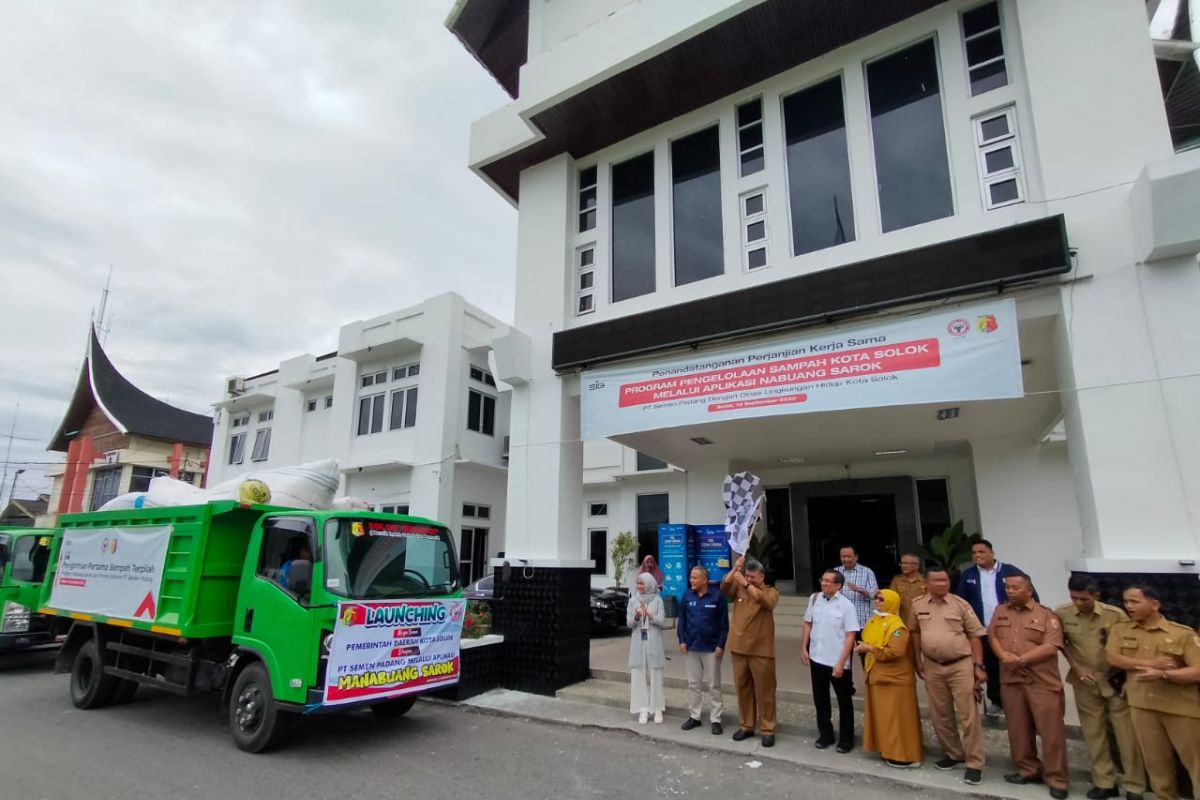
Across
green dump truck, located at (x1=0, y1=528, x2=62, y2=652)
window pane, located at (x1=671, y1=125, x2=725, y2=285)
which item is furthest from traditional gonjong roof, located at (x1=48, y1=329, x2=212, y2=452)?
window pane, located at (x1=671, y1=125, x2=725, y2=285)

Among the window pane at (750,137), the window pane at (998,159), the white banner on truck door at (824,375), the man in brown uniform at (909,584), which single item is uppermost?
the window pane at (750,137)

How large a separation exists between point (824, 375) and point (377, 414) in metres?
14.9

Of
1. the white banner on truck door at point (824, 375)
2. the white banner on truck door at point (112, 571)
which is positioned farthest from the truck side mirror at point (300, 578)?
the white banner on truck door at point (824, 375)

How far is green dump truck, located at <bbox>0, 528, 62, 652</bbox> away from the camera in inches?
372

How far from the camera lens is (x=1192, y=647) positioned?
14.0 ft

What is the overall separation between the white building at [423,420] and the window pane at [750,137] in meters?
10.8

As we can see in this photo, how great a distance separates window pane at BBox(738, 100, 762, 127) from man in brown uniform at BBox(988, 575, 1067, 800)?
256 inches

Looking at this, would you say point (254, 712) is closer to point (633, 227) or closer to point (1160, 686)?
point (1160, 686)

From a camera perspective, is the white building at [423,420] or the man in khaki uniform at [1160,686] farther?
the white building at [423,420]

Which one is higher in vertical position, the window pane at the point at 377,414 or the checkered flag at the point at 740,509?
the window pane at the point at 377,414

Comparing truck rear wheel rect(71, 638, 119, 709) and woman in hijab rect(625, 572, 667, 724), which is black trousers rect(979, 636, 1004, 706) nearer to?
woman in hijab rect(625, 572, 667, 724)

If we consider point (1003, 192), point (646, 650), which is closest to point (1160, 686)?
point (646, 650)

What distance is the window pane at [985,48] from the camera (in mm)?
7020

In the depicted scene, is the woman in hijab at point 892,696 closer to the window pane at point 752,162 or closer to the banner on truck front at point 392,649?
the banner on truck front at point 392,649
